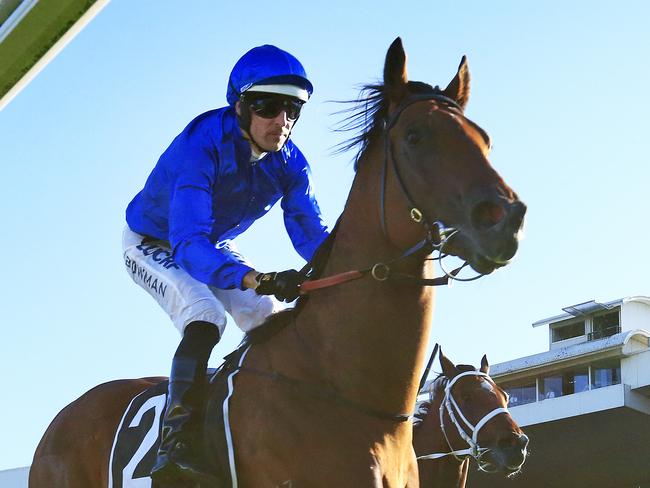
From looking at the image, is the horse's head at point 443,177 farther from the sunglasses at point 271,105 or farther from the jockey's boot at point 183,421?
the jockey's boot at point 183,421

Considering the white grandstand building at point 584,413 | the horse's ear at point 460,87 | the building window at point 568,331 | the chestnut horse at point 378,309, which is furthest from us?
the building window at point 568,331

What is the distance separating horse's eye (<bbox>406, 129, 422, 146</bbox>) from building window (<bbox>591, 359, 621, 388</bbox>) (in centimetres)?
2026

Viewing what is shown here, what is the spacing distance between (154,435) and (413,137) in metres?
1.80

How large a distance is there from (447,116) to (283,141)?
3.62 feet

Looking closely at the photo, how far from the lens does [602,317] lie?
111 feet

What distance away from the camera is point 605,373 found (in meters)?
25.1

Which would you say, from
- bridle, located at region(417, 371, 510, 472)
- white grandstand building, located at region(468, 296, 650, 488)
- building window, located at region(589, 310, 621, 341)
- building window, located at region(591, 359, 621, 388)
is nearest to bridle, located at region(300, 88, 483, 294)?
bridle, located at region(417, 371, 510, 472)

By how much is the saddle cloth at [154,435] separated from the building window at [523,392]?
20147mm

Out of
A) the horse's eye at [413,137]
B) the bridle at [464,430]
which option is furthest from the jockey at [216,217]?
the bridle at [464,430]

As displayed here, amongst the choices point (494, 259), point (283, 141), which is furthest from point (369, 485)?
point (283, 141)

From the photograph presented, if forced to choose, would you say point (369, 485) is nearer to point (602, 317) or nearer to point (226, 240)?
point (226, 240)

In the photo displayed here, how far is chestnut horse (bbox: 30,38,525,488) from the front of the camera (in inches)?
161

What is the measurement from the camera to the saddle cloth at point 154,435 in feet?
14.8

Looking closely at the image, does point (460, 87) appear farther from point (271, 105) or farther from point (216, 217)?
point (216, 217)
